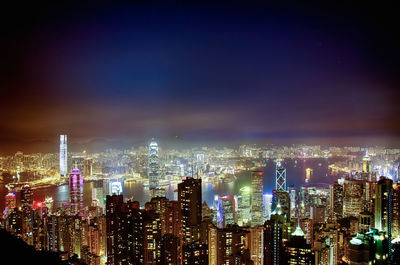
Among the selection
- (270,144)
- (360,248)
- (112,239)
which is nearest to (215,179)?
(270,144)

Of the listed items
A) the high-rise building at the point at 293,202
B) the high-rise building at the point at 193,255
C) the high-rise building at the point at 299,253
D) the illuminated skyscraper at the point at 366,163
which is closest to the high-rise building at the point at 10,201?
the high-rise building at the point at 193,255

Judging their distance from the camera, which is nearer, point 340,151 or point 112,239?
point 112,239

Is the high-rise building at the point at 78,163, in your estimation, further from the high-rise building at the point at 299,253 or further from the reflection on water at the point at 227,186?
the high-rise building at the point at 299,253

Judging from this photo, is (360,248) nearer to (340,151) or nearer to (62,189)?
(340,151)

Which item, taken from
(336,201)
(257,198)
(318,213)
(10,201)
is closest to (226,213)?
(257,198)

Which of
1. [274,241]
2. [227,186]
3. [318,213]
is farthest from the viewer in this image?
[227,186]

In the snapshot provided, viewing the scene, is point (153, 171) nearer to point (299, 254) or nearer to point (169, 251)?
point (169, 251)

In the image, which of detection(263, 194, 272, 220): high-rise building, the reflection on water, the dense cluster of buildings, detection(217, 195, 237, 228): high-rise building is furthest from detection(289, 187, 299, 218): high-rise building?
detection(217, 195, 237, 228): high-rise building
